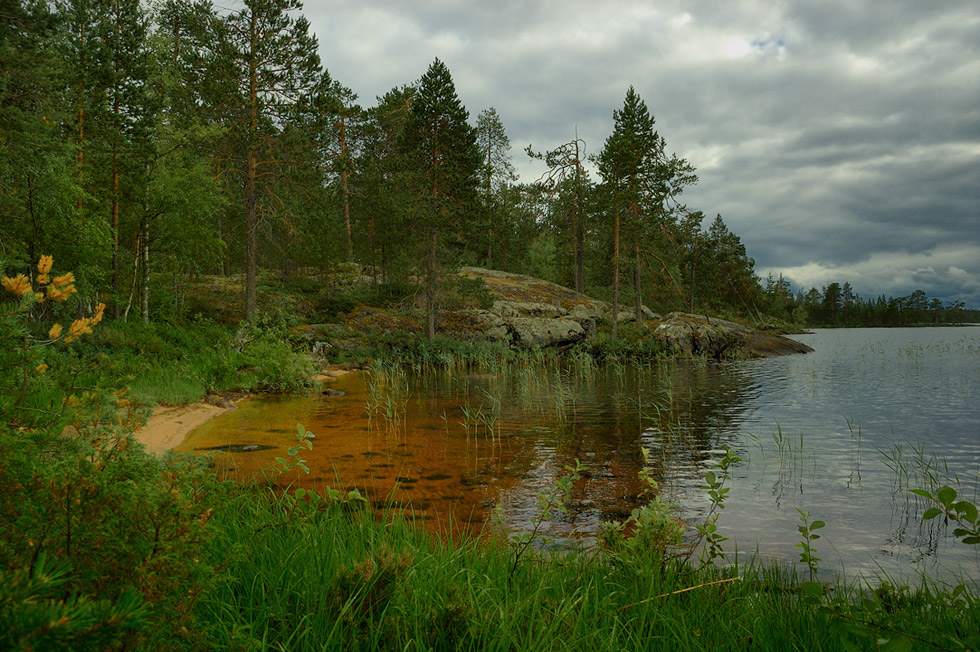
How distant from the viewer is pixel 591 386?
59.9 ft

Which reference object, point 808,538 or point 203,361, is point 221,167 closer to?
point 203,361

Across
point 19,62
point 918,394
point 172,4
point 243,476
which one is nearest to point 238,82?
point 19,62

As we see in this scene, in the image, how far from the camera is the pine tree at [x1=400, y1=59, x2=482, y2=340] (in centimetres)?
2597

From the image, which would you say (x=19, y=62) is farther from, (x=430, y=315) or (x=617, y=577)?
(x=617, y=577)

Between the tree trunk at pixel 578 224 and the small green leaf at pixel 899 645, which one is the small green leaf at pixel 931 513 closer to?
the small green leaf at pixel 899 645

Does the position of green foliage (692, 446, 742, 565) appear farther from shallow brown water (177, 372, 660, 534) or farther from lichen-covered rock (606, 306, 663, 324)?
lichen-covered rock (606, 306, 663, 324)

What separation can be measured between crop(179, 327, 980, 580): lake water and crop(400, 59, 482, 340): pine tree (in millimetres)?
11243

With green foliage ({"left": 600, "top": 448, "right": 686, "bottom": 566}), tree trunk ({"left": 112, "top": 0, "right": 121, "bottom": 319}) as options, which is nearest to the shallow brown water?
green foliage ({"left": 600, "top": 448, "right": 686, "bottom": 566})

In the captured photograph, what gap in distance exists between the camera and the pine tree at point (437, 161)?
26.0 m

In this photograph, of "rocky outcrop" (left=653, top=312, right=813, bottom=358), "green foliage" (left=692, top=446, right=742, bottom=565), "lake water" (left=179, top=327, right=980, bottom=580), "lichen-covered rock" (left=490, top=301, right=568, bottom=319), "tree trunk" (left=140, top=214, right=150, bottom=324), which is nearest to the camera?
"green foliage" (left=692, top=446, right=742, bottom=565)

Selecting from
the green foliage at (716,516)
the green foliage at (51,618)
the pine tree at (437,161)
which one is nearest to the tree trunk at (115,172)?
the pine tree at (437,161)

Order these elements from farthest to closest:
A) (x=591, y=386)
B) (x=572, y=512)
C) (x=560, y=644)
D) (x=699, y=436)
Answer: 1. (x=591, y=386)
2. (x=699, y=436)
3. (x=572, y=512)
4. (x=560, y=644)

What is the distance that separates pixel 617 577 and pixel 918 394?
1683 centimetres

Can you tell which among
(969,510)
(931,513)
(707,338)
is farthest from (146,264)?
(707,338)
